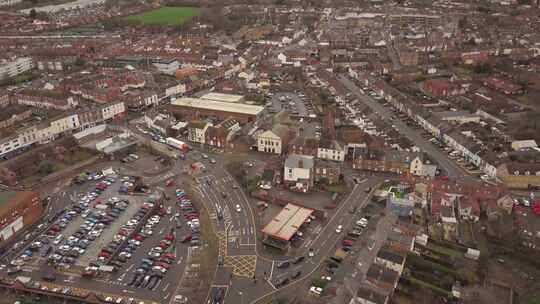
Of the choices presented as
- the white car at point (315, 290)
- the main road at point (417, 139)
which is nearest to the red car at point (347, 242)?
the white car at point (315, 290)

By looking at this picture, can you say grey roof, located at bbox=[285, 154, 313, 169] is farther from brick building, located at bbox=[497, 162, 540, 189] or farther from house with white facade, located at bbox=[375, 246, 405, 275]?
brick building, located at bbox=[497, 162, 540, 189]

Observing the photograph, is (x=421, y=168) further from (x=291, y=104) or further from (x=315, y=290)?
(x=291, y=104)

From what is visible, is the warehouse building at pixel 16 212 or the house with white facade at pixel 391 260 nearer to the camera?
the house with white facade at pixel 391 260

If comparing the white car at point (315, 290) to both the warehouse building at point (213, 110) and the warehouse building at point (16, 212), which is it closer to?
the warehouse building at point (16, 212)

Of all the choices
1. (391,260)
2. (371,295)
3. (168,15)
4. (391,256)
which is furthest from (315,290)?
(168,15)

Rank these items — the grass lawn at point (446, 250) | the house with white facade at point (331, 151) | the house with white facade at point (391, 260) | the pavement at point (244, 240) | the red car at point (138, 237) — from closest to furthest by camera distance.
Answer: the pavement at point (244, 240) < the house with white facade at point (391, 260) < the grass lawn at point (446, 250) < the red car at point (138, 237) < the house with white facade at point (331, 151)

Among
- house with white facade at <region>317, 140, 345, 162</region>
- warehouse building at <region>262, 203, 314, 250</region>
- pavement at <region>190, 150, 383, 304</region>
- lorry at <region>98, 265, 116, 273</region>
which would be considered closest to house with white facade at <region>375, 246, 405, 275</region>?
pavement at <region>190, 150, 383, 304</region>

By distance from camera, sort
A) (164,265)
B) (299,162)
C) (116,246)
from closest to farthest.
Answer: (164,265) → (116,246) → (299,162)
